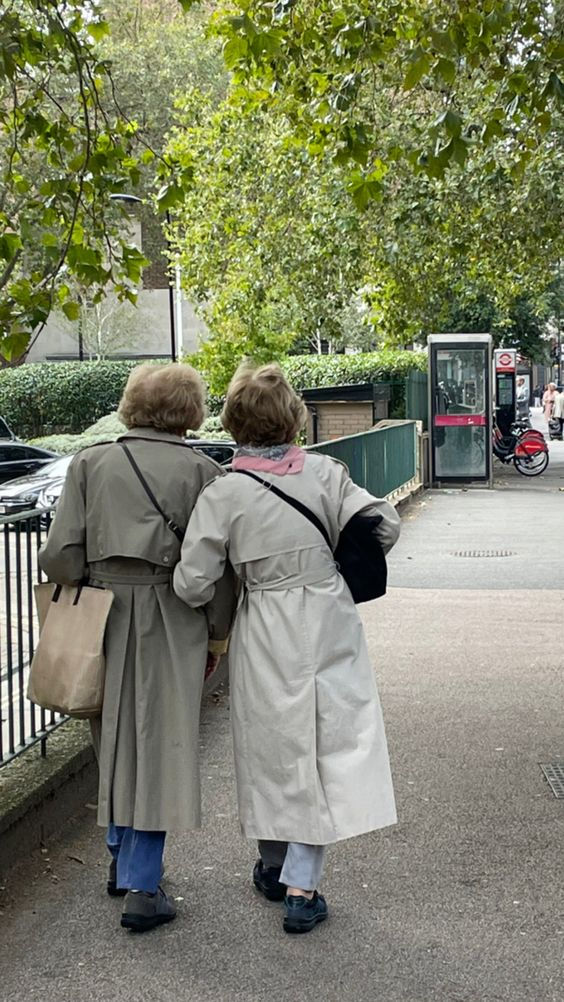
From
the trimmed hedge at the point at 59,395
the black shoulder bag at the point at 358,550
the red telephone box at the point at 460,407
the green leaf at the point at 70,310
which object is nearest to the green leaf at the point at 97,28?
the green leaf at the point at 70,310

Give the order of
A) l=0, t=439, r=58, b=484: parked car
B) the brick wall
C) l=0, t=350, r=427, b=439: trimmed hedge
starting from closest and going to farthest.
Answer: the brick wall
l=0, t=439, r=58, b=484: parked car
l=0, t=350, r=427, b=439: trimmed hedge

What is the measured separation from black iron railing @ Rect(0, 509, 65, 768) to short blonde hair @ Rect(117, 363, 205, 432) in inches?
38.8

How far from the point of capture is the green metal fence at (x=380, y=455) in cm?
1403

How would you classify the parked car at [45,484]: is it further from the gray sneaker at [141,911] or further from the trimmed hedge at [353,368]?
the gray sneaker at [141,911]

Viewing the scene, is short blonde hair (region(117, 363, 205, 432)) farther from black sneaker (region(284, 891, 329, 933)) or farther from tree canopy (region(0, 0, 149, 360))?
tree canopy (region(0, 0, 149, 360))

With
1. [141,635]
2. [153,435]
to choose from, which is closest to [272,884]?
[141,635]

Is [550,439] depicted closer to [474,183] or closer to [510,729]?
[474,183]

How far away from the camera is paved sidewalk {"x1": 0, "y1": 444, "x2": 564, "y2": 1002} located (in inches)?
148

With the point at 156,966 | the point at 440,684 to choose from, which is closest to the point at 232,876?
the point at 156,966

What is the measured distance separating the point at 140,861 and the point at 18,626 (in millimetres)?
1443

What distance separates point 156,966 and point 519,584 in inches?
336

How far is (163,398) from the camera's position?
4.20 metres

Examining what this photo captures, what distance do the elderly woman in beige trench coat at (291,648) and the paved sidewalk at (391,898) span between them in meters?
0.26

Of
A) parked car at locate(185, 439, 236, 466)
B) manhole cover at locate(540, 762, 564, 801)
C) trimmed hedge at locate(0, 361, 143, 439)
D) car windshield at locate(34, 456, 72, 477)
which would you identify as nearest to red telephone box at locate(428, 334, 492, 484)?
parked car at locate(185, 439, 236, 466)
